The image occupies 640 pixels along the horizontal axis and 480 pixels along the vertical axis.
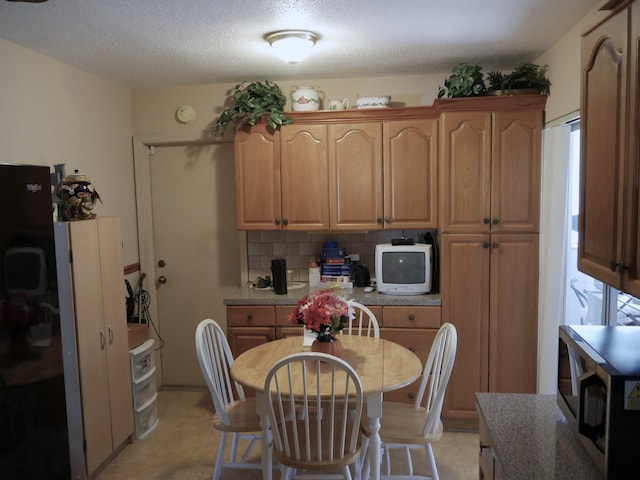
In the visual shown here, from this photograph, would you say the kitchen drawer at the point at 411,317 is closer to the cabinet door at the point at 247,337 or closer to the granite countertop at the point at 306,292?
the granite countertop at the point at 306,292

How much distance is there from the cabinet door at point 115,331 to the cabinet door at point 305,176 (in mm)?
1154

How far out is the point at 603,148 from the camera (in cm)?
149

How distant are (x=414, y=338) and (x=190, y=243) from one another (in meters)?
1.98

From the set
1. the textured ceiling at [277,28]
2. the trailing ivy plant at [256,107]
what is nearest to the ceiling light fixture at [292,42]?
the textured ceiling at [277,28]

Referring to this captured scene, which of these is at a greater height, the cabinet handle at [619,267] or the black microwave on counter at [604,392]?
the cabinet handle at [619,267]

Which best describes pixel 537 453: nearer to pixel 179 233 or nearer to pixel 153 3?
pixel 153 3

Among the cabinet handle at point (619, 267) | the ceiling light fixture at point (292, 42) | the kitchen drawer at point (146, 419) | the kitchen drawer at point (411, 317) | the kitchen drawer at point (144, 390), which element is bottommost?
the kitchen drawer at point (146, 419)

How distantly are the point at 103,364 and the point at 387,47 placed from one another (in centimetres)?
253

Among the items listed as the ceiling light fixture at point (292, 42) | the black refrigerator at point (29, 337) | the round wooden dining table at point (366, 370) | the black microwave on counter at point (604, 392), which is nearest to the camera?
the black microwave on counter at point (604, 392)

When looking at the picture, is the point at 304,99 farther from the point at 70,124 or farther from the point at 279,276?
the point at 70,124

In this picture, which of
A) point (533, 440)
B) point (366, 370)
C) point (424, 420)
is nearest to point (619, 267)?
point (533, 440)

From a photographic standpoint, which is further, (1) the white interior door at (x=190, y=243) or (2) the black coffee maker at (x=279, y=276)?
(1) the white interior door at (x=190, y=243)

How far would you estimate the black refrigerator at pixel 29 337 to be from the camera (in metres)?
1.92

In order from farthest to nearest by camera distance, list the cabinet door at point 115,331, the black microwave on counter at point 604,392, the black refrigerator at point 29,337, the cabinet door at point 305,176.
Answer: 1. the cabinet door at point 305,176
2. the cabinet door at point 115,331
3. the black refrigerator at point 29,337
4. the black microwave on counter at point 604,392
